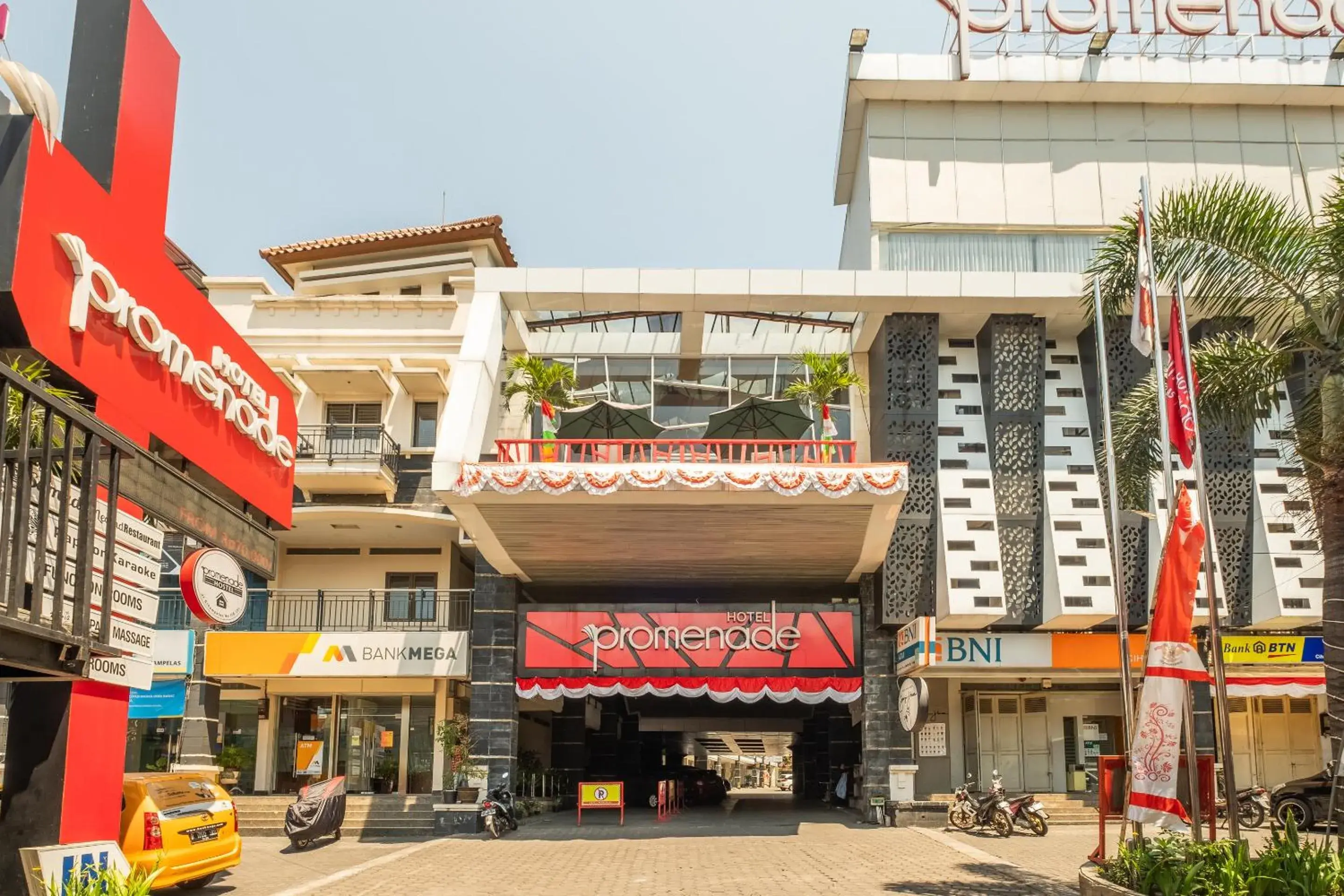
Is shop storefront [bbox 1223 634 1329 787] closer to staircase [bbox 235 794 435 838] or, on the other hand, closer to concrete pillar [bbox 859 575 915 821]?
concrete pillar [bbox 859 575 915 821]

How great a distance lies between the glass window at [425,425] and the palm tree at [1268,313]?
52.3 ft

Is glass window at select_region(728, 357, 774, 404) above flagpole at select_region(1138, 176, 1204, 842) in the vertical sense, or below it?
above

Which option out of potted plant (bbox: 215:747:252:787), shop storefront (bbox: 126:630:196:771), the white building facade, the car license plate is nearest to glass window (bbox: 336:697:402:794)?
potted plant (bbox: 215:747:252:787)

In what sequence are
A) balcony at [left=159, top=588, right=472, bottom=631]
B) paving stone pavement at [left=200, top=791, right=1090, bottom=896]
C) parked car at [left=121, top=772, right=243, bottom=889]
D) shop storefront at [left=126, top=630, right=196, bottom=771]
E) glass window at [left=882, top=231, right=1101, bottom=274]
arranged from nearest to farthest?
parked car at [left=121, top=772, right=243, bottom=889]
paving stone pavement at [left=200, top=791, right=1090, bottom=896]
shop storefront at [left=126, top=630, right=196, bottom=771]
glass window at [left=882, top=231, right=1101, bottom=274]
balcony at [left=159, top=588, right=472, bottom=631]

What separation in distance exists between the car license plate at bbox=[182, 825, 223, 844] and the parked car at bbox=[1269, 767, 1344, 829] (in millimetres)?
16533

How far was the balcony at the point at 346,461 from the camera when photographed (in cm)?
2412

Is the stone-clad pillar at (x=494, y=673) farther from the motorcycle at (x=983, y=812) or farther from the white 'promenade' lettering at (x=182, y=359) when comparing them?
the white 'promenade' lettering at (x=182, y=359)

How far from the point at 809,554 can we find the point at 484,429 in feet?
21.4

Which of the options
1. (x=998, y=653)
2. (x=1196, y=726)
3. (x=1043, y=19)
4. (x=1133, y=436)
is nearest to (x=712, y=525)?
(x=998, y=653)

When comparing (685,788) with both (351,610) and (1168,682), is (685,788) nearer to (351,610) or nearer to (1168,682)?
(351,610)

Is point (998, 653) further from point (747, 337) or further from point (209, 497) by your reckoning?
point (209, 497)

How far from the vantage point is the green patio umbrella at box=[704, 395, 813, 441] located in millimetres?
21547

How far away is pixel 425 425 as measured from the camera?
26.2 meters

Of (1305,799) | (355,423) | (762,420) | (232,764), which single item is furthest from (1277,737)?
(232,764)
